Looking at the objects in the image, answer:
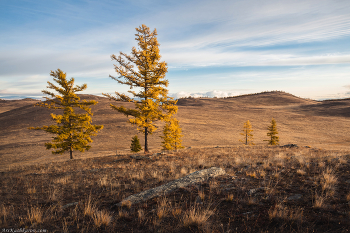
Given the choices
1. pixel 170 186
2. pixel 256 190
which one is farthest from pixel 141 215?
pixel 256 190

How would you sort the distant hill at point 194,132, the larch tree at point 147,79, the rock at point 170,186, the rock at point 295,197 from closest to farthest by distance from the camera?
the rock at point 295,197, the rock at point 170,186, the larch tree at point 147,79, the distant hill at point 194,132

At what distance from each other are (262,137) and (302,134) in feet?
39.6

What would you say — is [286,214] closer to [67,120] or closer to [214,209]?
[214,209]

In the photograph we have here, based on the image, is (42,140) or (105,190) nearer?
(105,190)

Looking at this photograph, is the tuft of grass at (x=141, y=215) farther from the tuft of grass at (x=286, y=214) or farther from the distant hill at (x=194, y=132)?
the distant hill at (x=194, y=132)

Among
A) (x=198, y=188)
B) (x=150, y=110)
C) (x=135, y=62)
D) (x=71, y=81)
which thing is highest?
(x=135, y=62)

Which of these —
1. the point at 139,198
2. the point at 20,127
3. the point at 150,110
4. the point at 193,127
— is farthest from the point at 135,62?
the point at 20,127

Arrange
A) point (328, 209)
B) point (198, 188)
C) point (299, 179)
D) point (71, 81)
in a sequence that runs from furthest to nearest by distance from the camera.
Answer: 1. point (71, 81)
2. point (299, 179)
3. point (198, 188)
4. point (328, 209)

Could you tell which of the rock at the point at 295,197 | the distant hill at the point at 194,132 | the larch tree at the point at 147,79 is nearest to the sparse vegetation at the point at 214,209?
the rock at the point at 295,197

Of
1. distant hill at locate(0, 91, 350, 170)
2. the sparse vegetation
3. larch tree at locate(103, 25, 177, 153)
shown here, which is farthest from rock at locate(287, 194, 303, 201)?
distant hill at locate(0, 91, 350, 170)

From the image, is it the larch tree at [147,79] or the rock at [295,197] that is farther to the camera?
the larch tree at [147,79]

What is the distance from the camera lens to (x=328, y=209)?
11.8 feet

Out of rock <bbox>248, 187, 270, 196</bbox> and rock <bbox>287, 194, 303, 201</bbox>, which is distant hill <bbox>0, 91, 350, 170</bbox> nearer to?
rock <bbox>248, 187, 270, 196</bbox>

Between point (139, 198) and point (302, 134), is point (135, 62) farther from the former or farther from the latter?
point (302, 134)
